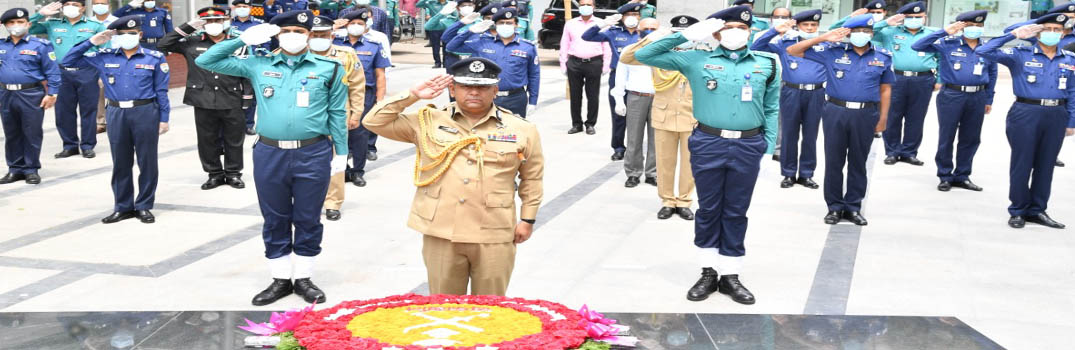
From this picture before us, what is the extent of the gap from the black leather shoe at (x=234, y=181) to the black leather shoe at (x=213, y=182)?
0.04m

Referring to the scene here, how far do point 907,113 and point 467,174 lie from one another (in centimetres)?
862

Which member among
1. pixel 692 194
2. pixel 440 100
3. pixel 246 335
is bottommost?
pixel 440 100

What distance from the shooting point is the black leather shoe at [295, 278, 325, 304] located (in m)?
7.27

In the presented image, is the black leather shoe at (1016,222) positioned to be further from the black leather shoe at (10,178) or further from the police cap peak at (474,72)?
the black leather shoe at (10,178)

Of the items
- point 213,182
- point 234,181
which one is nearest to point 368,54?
point 234,181

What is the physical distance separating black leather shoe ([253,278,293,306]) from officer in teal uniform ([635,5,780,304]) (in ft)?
8.29

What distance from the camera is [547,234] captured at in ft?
30.5

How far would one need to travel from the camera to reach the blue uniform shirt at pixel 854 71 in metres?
9.93

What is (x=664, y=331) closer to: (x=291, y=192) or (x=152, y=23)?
(x=291, y=192)

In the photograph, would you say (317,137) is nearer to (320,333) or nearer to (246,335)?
(246,335)

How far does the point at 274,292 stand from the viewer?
7.28m

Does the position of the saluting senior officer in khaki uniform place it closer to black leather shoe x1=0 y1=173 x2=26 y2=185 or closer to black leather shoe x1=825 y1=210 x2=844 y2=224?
black leather shoe x1=825 y1=210 x2=844 y2=224

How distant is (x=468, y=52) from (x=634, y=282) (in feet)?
15.7

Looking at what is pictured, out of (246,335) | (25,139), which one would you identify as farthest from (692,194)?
(25,139)
